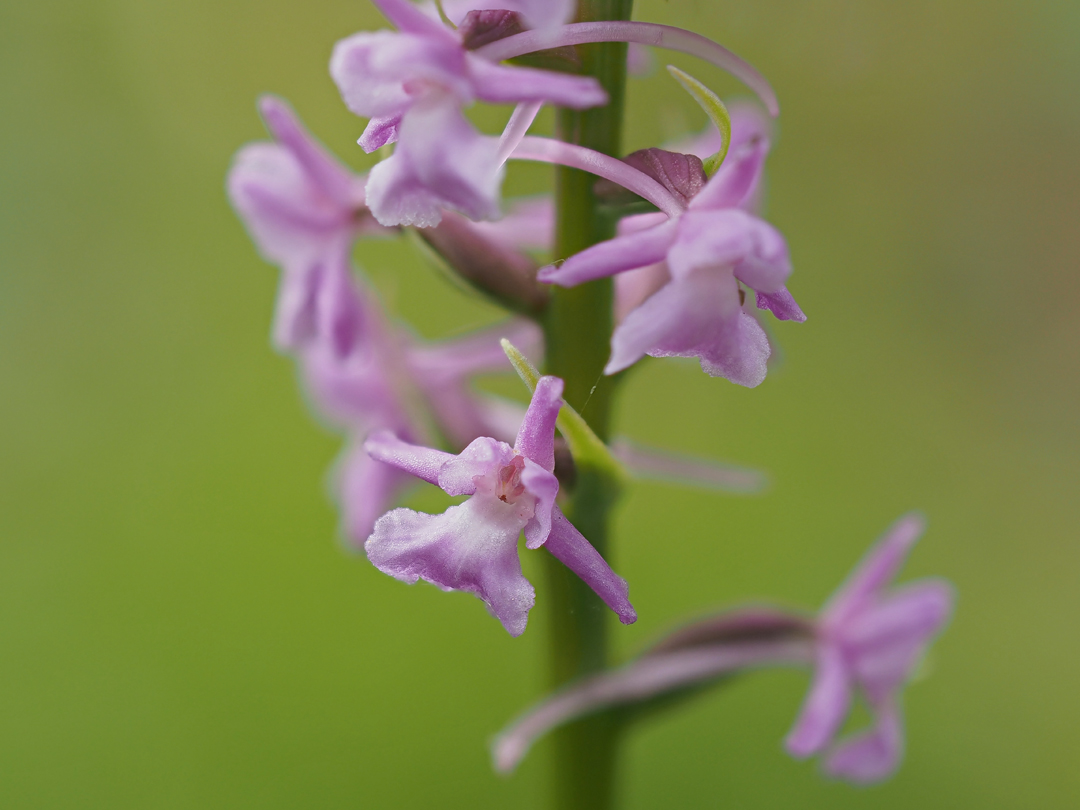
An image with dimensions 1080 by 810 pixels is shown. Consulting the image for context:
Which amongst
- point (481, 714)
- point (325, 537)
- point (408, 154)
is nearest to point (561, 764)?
point (408, 154)

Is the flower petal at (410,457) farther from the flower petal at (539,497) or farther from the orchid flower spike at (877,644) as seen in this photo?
the orchid flower spike at (877,644)

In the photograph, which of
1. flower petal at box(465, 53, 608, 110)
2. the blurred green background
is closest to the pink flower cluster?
flower petal at box(465, 53, 608, 110)

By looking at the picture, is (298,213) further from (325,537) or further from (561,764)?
(325,537)

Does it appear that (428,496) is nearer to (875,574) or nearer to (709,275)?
(875,574)

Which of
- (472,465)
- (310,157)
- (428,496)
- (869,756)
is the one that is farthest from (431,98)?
(428,496)

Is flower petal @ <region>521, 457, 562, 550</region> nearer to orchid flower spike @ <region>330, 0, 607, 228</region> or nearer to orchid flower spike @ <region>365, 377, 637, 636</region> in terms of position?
orchid flower spike @ <region>365, 377, 637, 636</region>

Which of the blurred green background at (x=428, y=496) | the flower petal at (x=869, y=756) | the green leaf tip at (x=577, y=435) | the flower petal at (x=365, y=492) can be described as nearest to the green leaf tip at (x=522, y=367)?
the green leaf tip at (x=577, y=435)
